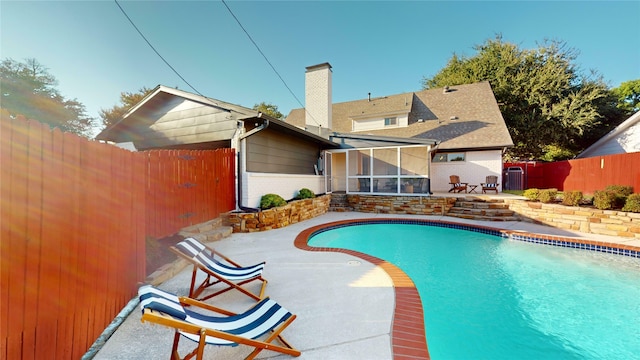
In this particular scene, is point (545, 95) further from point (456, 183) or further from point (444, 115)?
point (456, 183)

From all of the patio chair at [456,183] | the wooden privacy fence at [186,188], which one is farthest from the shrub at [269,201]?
the patio chair at [456,183]

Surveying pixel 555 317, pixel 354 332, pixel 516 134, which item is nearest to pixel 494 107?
pixel 516 134

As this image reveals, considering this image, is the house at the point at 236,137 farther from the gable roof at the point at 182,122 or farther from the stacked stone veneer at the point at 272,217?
the stacked stone veneer at the point at 272,217

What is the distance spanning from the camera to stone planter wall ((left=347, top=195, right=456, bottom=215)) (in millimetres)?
10651

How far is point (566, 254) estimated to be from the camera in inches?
241

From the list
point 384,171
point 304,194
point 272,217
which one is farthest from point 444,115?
Answer: point 272,217

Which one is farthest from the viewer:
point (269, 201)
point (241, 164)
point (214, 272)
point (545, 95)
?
point (545, 95)

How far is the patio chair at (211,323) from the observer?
1.70 m

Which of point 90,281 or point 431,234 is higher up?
point 90,281

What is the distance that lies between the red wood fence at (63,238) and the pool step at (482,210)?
10.5 meters

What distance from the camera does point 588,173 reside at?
1084 cm

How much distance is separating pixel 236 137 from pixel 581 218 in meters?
10.6

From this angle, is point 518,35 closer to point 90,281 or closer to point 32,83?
point 90,281

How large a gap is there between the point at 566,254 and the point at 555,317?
144 inches
